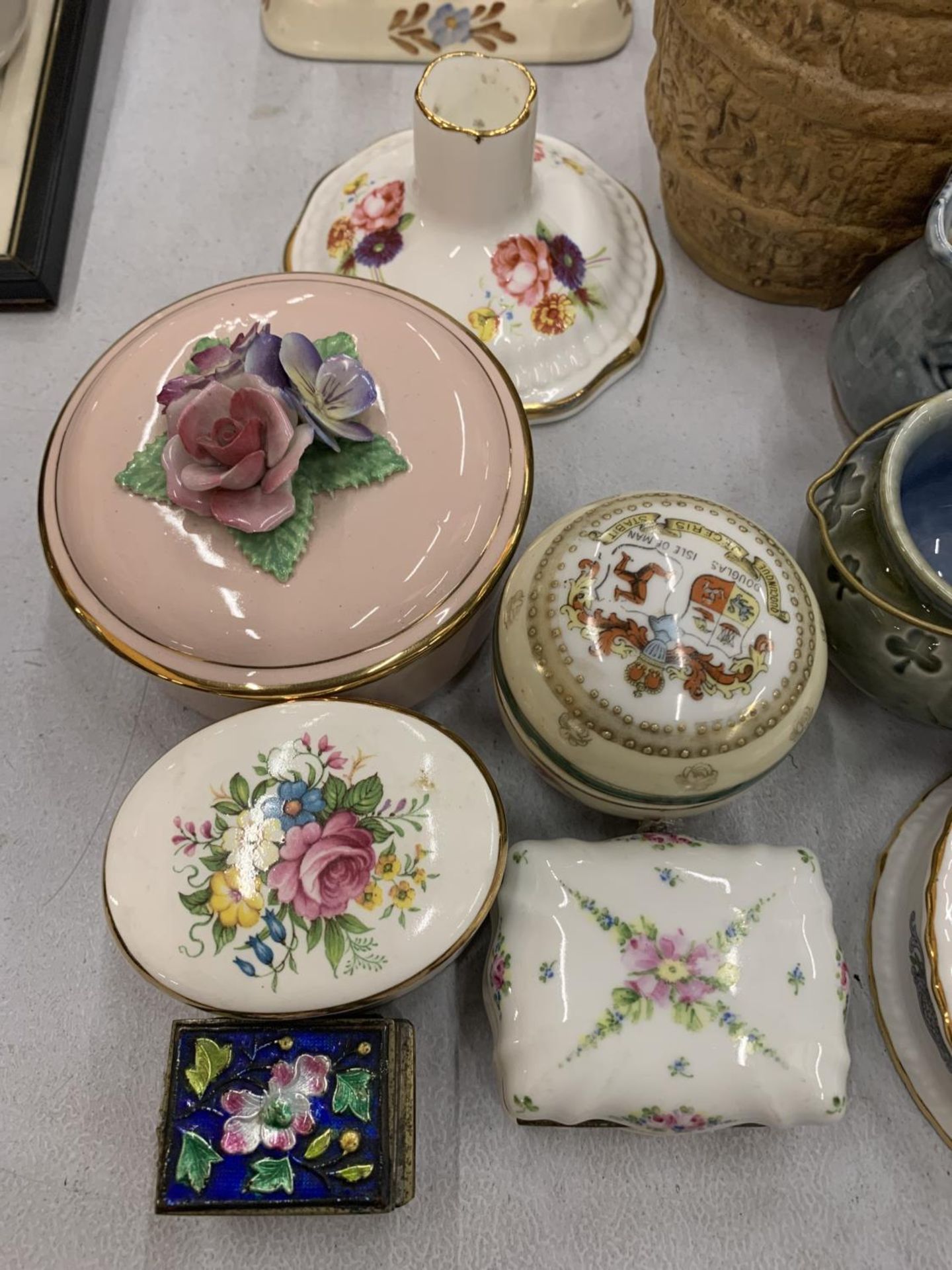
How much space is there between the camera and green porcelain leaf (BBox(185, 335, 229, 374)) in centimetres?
83

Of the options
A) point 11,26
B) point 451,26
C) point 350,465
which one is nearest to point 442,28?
point 451,26

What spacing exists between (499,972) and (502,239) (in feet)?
2.44

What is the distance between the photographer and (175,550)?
30.3 inches

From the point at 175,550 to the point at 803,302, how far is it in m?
0.80

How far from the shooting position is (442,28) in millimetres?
1264

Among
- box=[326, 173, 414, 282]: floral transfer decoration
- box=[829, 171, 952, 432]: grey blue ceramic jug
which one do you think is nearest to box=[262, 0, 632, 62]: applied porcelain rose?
box=[326, 173, 414, 282]: floral transfer decoration

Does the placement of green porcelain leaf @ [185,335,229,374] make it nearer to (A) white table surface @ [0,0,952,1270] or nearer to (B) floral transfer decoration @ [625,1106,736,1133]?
(A) white table surface @ [0,0,952,1270]

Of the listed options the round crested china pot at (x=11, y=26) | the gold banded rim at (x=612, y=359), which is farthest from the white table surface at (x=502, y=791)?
the round crested china pot at (x=11, y=26)

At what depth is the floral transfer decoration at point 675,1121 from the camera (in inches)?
27.1

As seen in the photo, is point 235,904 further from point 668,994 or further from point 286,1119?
point 668,994

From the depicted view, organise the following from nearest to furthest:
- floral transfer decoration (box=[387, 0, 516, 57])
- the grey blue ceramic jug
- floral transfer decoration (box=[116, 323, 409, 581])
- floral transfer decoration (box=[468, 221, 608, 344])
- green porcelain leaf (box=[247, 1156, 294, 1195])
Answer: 1. green porcelain leaf (box=[247, 1156, 294, 1195])
2. floral transfer decoration (box=[116, 323, 409, 581])
3. the grey blue ceramic jug
4. floral transfer decoration (box=[468, 221, 608, 344])
5. floral transfer decoration (box=[387, 0, 516, 57])

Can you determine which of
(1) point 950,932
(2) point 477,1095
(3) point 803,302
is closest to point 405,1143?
(2) point 477,1095

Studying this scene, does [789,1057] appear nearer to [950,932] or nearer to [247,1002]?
[950,932]

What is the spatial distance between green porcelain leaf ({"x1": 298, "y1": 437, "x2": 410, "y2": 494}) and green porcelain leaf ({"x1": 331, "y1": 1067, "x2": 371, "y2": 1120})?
45cm
